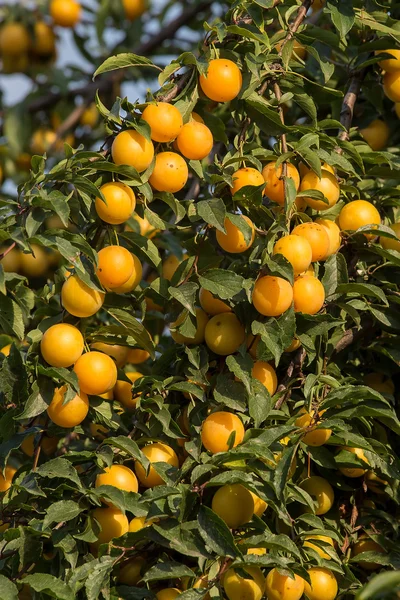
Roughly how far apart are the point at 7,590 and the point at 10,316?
17.5 inches

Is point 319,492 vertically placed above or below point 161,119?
below

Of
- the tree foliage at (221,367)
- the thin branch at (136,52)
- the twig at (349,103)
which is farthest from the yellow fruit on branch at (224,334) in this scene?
the thin branch at (136,52)

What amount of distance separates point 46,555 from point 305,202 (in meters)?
0.68

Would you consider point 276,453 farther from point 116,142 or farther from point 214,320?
point 116,142

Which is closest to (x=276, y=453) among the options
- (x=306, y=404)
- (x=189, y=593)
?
(x=306, y=404)

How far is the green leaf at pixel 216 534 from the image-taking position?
1.07m

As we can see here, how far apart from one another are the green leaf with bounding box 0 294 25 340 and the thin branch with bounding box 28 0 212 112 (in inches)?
47.8

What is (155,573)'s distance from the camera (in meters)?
1.10

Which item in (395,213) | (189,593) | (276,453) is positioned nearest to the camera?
(189,593)

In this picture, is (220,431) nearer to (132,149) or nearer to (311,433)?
(311,433)

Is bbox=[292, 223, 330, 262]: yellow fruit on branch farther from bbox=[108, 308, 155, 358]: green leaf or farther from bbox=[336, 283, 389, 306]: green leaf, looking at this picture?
bbox=[108, 308, 155, 358]: green leaf

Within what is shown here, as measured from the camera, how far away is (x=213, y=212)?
125 centimetres

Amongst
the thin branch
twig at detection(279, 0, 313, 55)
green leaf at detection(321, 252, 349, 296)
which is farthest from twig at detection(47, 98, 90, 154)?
green leaf at detection(321, 252, 349, 296)

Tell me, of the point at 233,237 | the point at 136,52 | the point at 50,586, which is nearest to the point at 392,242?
the point at 233,237
